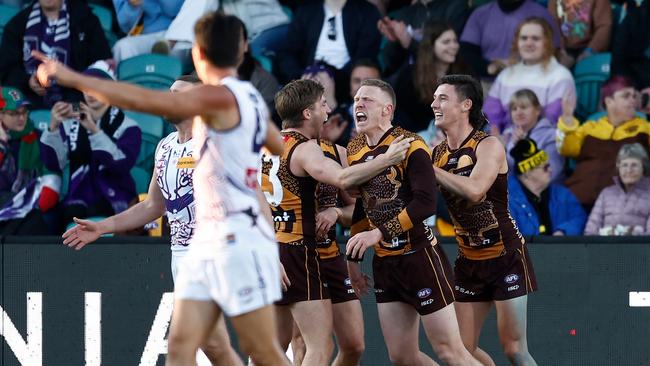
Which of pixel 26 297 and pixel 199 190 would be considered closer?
pixel 199 190

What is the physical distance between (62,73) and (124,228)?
8.08ft

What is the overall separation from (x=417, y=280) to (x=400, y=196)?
0.53 m

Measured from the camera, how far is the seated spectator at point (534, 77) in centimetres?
1177

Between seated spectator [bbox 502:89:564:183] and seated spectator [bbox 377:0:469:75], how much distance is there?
123cm

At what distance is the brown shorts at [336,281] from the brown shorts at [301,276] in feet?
0.40

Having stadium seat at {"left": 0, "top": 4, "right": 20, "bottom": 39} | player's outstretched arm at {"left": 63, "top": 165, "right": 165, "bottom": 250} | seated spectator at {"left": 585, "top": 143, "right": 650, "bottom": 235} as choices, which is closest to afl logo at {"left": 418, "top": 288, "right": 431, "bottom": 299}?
player's outstretched arm at {"left": 63, "top": 165, "right": 165, "bottom": 250}

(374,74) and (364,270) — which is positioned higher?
(374,74)

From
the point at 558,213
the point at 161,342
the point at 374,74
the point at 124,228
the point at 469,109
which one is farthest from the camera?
the point at 374,74

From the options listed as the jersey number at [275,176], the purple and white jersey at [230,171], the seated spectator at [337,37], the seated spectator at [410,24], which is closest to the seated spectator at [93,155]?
the seated spectator at [337,37]

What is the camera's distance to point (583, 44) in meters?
12.5

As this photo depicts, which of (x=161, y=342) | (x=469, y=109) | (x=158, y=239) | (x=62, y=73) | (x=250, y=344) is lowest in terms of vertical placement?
(x=161, y=342)

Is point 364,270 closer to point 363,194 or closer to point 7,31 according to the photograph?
point 363,194

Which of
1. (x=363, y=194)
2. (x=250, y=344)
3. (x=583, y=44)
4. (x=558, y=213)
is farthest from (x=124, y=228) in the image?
(x=583, y=44)

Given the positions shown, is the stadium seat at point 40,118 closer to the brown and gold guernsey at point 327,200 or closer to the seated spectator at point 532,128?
the seated spectator at point 532,128
